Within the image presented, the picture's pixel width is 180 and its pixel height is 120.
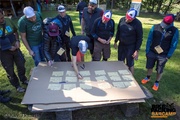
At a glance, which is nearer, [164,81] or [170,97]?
[170,97]

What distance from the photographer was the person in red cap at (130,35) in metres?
2.73

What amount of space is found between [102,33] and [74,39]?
65 centimetres

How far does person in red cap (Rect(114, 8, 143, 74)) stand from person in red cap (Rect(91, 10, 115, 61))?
186 millimetres

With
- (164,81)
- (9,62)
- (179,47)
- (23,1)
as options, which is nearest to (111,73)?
(164,81)

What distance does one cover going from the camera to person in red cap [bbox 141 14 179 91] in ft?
8.74

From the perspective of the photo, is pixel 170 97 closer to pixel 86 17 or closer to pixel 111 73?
pixel 111 73

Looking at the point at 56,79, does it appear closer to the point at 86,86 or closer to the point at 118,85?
the point at 86,86

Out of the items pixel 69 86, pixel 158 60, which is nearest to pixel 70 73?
pixel 69 86

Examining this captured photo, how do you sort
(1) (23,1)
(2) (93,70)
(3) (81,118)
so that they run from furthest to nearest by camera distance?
(1) (23,1)
(2) (93,70)
(3) (81,118)

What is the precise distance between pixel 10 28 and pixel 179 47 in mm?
5364

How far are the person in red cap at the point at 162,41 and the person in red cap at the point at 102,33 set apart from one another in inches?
Result: 29.3

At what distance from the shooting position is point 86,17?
3385mm

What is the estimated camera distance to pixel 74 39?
2.66 m

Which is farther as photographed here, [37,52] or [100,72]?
[37,52]
